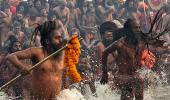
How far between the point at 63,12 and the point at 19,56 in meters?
10.7

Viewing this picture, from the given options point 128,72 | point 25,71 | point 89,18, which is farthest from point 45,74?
point 89,18

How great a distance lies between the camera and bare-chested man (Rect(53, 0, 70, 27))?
16953mm

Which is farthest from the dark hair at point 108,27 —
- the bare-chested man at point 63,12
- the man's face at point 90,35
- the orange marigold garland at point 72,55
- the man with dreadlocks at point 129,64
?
the orange marigold garland at point 72,55

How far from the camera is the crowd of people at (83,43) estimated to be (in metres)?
6.61

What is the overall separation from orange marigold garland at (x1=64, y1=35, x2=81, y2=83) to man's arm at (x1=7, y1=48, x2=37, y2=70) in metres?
0.50

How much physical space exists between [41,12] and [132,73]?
342 inches

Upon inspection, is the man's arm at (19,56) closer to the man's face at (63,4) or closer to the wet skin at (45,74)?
the wet skin at (45,74)

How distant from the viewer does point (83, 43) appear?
1550 centimetres

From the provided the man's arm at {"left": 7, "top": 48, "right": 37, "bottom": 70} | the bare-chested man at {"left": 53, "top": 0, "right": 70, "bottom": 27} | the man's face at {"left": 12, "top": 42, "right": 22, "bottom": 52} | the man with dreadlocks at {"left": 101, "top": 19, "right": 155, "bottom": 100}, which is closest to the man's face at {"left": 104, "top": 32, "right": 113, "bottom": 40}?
the man's face at {"left": 12, "top": 42, "right": 22, "bottom": 52}

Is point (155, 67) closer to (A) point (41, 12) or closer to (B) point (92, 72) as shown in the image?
(B) point (92, 72)

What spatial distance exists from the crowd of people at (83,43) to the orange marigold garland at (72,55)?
167 mm

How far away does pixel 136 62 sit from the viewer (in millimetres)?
8484

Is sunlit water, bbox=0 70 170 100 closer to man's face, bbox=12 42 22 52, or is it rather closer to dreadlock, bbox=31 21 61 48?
man's face, bbox=12 42 22 52

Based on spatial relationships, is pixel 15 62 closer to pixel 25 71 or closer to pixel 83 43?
pixel 25 71
